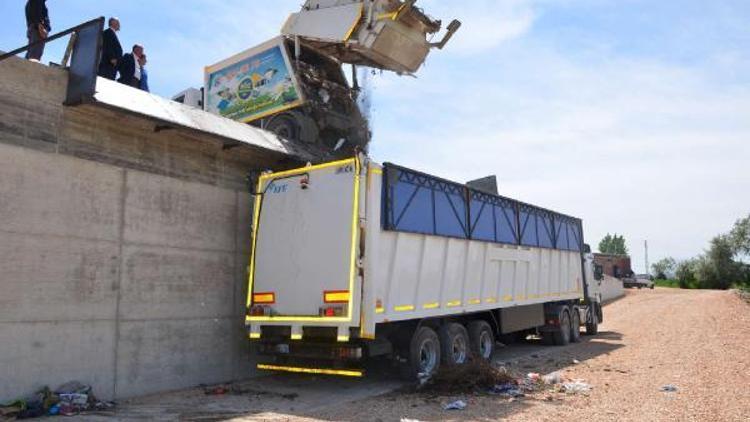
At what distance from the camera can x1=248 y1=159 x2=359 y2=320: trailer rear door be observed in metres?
8.51

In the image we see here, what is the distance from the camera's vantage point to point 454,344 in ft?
33.7

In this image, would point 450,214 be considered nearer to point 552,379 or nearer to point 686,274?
point 552,379

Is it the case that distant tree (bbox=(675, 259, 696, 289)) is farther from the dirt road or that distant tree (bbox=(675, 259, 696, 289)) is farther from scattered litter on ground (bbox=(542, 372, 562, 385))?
scattered litter on ground (bbox=(542, 372, 562, 385))

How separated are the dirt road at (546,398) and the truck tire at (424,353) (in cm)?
46

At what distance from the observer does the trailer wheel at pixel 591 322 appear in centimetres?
1767

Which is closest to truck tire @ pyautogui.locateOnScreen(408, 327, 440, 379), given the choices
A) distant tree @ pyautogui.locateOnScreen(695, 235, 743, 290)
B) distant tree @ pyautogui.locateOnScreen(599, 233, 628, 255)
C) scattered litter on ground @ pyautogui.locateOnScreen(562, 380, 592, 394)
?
scattered litter on ground @ pyautogui.locateOnScreen(562, 380, 592, 394)

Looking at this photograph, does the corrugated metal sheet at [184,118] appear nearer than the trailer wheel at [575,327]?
Yes

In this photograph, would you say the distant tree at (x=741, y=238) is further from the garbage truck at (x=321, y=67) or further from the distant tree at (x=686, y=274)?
the garbage truck at (x=321, y=67)

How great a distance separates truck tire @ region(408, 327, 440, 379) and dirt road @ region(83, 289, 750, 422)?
1.49 ft

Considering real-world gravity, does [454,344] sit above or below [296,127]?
below

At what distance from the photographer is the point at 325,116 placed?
42.3 feet

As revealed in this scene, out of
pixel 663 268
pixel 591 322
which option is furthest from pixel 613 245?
pixel 591 322

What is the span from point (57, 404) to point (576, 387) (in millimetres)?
6733

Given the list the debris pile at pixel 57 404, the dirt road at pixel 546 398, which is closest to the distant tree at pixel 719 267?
the dirt road at pixel 546 398
